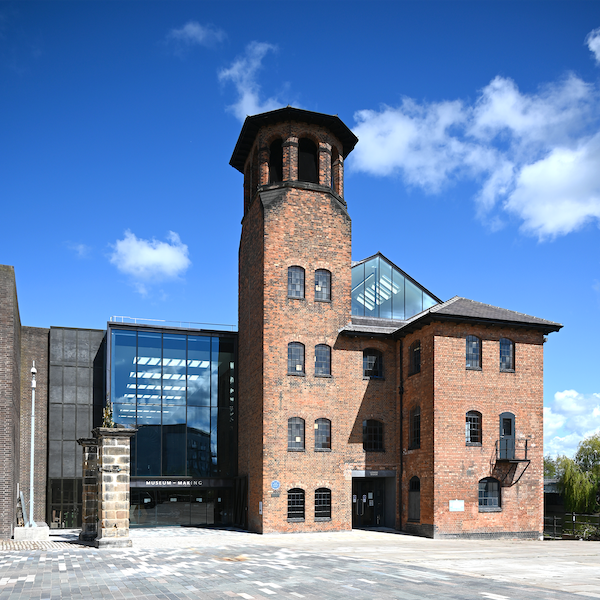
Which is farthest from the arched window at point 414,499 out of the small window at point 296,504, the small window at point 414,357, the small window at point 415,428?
the small window at point 296,504

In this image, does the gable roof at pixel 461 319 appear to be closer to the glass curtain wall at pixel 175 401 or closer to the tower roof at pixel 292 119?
the glass curtain wall at pixel 175 401

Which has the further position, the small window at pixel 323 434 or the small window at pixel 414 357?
the small window at pixel 323 434

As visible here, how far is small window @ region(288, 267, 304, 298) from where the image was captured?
100ft

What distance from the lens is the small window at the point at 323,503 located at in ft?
95.1

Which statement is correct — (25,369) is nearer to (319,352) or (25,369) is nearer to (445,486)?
(319,352)

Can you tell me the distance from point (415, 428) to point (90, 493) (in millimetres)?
13940

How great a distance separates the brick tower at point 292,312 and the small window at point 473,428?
6114 millimetres

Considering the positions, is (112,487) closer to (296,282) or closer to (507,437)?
(296,282)

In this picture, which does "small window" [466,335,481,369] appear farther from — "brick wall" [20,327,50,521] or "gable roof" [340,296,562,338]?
"brick wall" [20,327,50,521]

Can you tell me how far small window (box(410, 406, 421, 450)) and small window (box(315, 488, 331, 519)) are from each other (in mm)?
4384

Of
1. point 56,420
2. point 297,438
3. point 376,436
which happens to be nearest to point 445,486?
point 376,436

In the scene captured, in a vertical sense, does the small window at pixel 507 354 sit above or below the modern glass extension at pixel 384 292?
below

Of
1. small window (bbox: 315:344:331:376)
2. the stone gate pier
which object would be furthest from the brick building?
the stone gate pier

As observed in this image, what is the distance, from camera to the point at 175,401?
3238 centimetres
